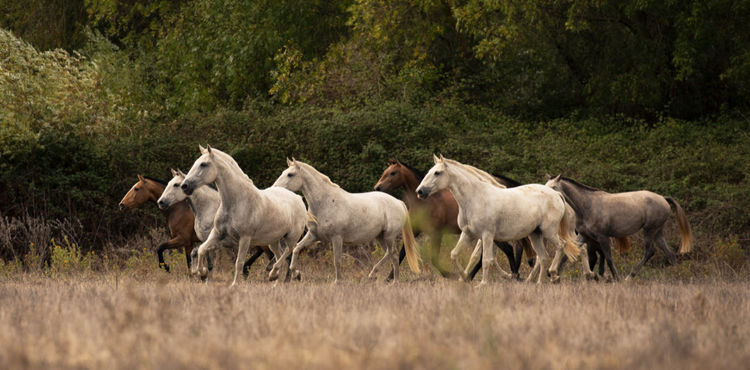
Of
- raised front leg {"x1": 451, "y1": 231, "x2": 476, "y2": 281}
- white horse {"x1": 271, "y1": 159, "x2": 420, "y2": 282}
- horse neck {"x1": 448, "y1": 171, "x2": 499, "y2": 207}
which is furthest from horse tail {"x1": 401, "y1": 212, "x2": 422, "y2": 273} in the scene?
horse neck {"x1": 448, "y1": 171, "x2": 499, "y2": 207}

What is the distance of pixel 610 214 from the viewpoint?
12.1 meters

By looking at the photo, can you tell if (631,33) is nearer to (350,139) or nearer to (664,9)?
(664,9)

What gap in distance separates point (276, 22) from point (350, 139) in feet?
24.4

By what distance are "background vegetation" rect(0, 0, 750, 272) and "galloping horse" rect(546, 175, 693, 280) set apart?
1634mm

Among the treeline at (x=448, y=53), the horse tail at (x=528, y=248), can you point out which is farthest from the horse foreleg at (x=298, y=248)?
the treeline at (x=448, y=53)

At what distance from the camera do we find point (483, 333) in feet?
18.3

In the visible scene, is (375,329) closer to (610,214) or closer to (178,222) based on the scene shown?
(610,214)

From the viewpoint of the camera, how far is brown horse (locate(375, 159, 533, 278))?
12.6 meters

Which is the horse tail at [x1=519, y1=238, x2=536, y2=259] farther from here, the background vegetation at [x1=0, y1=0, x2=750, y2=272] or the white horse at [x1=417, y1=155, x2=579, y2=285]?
the background vegetation at [x1=0, y1=0, x2=750, y2=272]

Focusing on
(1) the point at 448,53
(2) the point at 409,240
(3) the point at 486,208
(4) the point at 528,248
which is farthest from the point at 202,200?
(1) the point at 448,53

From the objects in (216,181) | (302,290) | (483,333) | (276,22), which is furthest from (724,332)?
(276,22)

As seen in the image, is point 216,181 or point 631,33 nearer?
point 216,181

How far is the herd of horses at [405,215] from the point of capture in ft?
34.7

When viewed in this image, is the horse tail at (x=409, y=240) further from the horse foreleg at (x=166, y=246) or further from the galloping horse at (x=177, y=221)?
the horse foreleg at (x=166, y=246)
